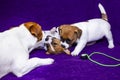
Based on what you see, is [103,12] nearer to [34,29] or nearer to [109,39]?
[109,39]

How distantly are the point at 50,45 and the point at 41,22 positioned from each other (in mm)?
357

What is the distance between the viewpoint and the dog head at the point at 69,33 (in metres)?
1.54

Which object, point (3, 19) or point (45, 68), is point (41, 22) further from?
point (45, 68)

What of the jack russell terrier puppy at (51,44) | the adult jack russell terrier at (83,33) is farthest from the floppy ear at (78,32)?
the jack russell terrier puppy at (51,44)

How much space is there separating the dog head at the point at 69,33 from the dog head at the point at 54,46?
0.04 m

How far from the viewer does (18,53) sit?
1.37 metres

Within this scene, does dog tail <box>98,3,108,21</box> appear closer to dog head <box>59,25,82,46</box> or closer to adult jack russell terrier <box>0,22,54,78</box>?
dog head <box>59,25,82,46</box>

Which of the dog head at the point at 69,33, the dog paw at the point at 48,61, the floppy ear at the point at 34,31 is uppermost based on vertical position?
the floppy ear at the point at 34,31

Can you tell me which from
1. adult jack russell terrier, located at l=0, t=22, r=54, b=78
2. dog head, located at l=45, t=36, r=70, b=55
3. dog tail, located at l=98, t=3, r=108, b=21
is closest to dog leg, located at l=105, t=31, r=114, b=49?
dog tail, located at l=98, t=3, r=108, b=21

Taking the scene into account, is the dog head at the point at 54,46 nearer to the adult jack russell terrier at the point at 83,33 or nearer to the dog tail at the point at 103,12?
the adult jack russell terrier at the point at 83,33

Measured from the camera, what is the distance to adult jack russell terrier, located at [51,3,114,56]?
155 cm

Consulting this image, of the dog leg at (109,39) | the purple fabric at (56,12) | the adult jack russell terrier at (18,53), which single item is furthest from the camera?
the purple fabric at (56,12)

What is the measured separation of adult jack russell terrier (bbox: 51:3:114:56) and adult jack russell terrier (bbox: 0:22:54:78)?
0.17 metres

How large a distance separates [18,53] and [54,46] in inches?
10.8
